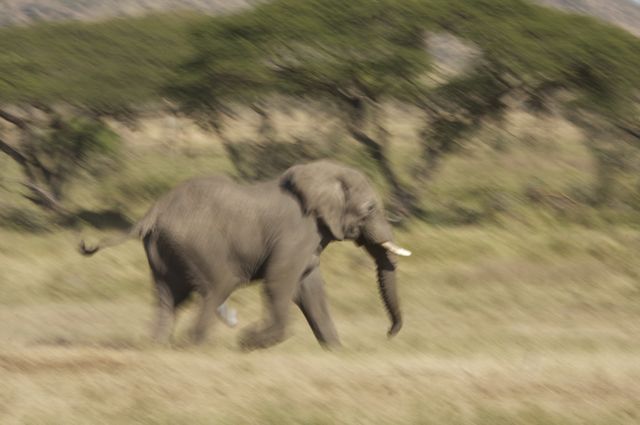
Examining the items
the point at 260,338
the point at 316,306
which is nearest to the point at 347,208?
the point at 316,306

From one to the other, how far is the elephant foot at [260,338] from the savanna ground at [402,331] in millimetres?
196

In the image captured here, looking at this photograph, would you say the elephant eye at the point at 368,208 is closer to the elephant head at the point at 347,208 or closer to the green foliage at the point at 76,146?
the elephant head at the point at 347,208

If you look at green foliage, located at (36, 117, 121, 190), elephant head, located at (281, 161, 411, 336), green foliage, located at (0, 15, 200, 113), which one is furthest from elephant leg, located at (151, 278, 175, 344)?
green foliage, located at (36, 117, 121, 190)

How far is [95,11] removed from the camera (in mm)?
139750

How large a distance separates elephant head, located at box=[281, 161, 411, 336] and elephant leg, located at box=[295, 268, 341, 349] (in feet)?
1.24

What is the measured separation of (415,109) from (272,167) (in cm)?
256

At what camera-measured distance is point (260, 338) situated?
10859mm

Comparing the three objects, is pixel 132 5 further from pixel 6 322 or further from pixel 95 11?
pixel 6 322

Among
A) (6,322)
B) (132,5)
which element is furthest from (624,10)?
(6,322)

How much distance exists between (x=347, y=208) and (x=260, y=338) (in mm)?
1256

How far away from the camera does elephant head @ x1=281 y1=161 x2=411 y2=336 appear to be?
1112 cm

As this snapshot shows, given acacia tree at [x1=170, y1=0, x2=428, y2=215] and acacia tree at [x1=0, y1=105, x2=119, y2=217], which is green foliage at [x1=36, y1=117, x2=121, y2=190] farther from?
acacia tree at [x1=170, y1=0, x2=428, y2=215]

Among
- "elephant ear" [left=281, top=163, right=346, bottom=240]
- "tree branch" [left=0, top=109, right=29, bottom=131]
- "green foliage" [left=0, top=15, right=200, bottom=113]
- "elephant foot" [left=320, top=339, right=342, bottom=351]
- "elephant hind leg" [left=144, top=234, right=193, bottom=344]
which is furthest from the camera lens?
"green foliage" [left=0, top=15, right=200, bottom=113]

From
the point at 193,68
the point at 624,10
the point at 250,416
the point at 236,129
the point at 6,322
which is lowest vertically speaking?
the point at 624,10
